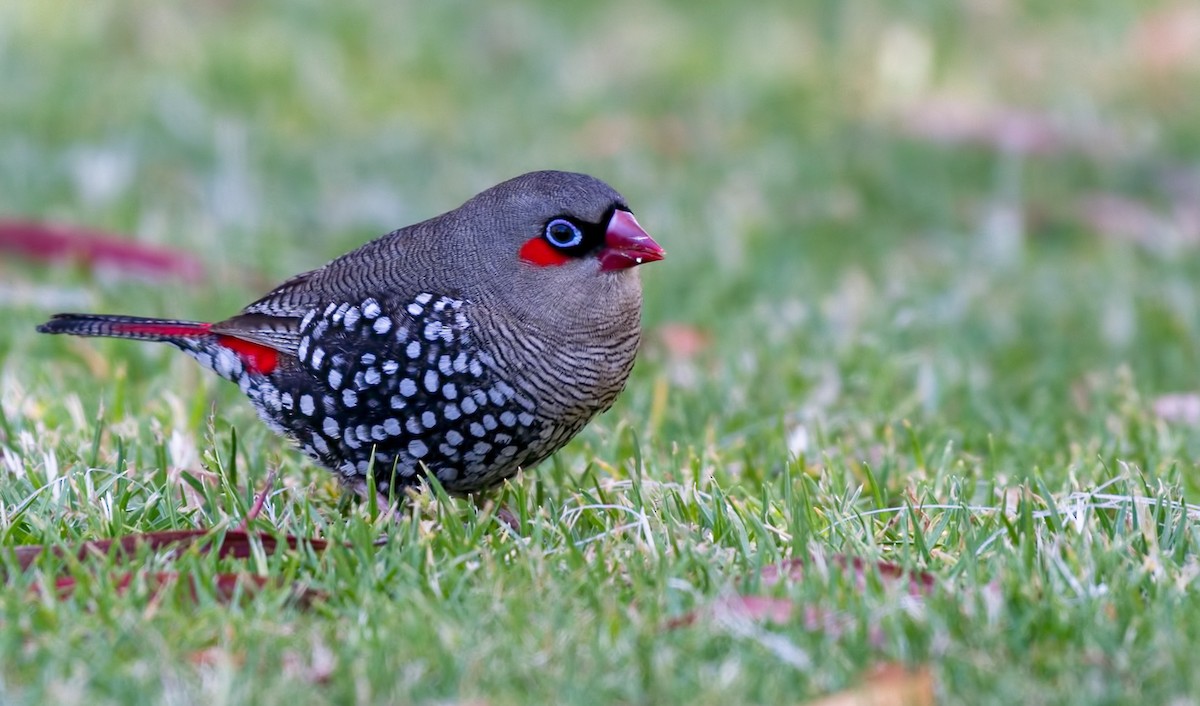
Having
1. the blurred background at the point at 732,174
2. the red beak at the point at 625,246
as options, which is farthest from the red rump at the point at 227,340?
the red beak at the point at 625,246

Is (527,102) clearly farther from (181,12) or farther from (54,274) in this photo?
(54,274)

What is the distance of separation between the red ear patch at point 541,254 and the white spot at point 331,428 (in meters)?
0.59

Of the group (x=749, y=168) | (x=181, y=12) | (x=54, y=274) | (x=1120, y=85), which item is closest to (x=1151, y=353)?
(x=749, y=168)

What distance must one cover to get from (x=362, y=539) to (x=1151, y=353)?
346 cm

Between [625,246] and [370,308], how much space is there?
622 millimetres

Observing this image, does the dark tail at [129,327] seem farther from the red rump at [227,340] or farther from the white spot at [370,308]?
the white spot at [370,308]

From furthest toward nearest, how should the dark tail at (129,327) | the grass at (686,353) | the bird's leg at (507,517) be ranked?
the dark tail at (129,327) < the bird's leg at (507,517) < the grass at (686,353)

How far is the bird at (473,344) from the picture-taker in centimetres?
370

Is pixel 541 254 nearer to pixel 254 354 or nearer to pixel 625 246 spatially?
pixel 625 246

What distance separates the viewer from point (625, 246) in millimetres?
3777

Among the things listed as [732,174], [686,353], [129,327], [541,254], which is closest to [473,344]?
[541,254]

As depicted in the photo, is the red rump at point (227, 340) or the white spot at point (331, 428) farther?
the red rump at point (227, 340)

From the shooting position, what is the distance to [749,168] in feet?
26.6

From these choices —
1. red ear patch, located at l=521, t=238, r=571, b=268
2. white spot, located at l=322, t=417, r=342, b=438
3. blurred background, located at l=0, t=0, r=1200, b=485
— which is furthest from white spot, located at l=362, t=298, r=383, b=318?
blurred background, located at l=0, t=0, r=1200, b=485
